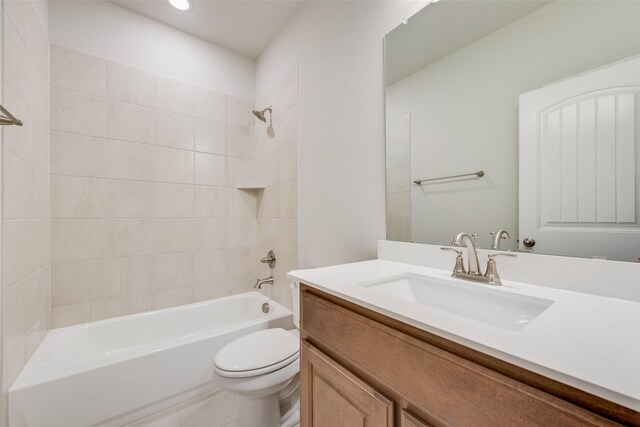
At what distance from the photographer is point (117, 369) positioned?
4.21 feet

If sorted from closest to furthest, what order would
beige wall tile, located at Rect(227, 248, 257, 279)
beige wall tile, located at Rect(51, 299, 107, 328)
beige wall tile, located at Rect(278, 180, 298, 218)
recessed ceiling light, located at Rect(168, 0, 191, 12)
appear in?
beige wall tile, located at Rect(51, 299, 107, 328) < recessed ceiling light, located at Rect(168, 0, 191, 12) < beige wall tile, located at Rect(278, 180, 298, 218) < beige wall tile, located at Rect(227, 248, 257, 279)

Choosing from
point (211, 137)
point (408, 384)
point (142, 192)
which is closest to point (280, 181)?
point (211, 137)

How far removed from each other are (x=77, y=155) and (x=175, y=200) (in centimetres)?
62

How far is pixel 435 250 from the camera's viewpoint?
107 centimetres

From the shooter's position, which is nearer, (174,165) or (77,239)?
(77,239)

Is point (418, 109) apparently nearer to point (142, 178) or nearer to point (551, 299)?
point (551, 299)

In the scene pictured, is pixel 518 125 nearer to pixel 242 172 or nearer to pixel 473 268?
pixel 473 268

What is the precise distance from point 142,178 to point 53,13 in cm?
107

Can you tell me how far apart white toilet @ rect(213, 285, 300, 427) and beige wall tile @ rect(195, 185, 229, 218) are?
3.64 feet

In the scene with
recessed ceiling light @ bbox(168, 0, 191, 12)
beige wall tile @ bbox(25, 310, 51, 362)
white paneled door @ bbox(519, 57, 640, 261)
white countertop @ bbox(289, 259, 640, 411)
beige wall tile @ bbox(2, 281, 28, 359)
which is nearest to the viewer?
white countertop @ bbox(289, 259, 640, 411)

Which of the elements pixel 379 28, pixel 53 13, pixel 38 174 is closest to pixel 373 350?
pixel 379 28

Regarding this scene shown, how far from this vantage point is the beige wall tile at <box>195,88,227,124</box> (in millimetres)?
2117

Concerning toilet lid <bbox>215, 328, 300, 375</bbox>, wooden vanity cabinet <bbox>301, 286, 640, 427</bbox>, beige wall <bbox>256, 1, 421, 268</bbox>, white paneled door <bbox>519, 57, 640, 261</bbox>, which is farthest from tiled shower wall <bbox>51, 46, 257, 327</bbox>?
white paneled door <bbox>519, 57, 640, 261</bbox>

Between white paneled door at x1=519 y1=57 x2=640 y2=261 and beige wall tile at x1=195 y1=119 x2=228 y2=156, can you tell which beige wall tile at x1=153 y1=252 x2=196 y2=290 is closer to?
beige wall tile at x1=195 y1=119 x2=228 y2=156
